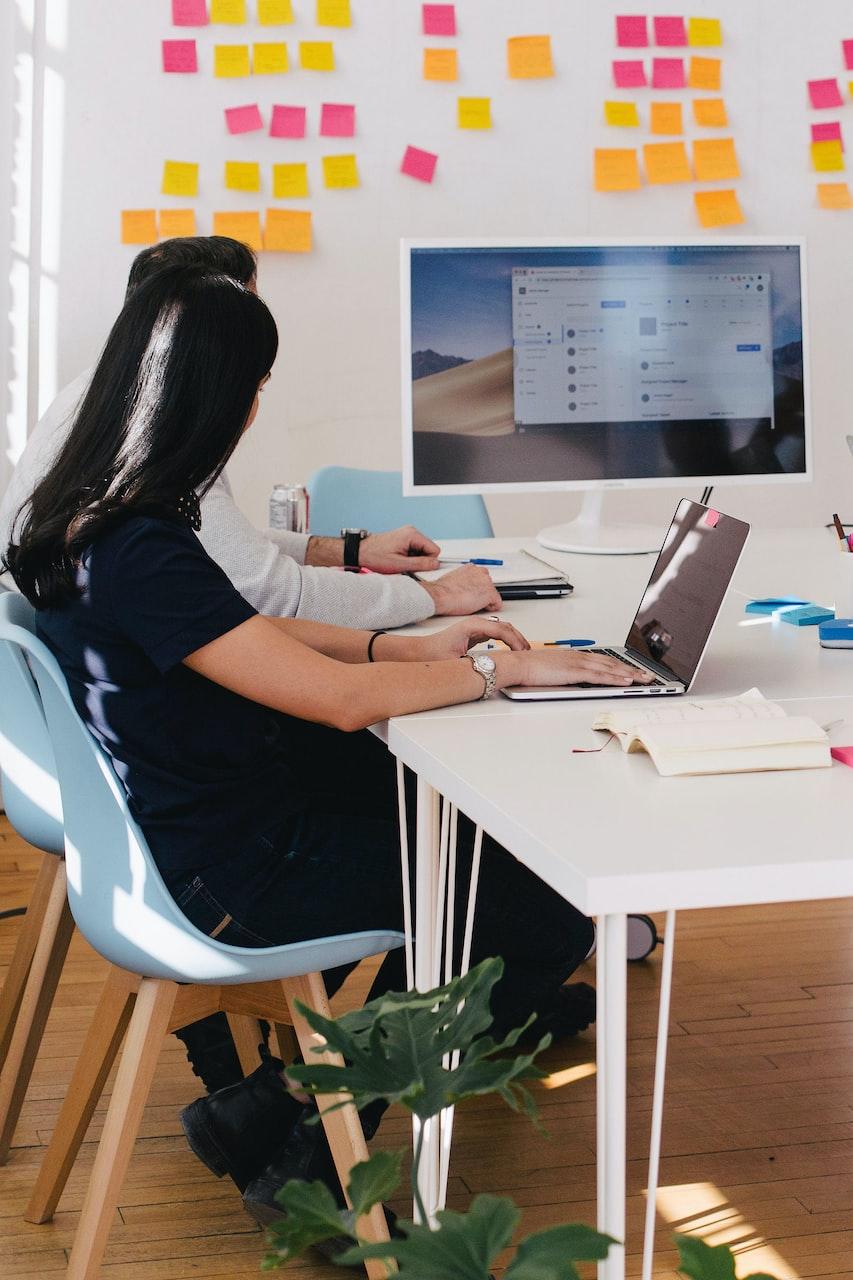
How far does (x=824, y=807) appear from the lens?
115 centimetres

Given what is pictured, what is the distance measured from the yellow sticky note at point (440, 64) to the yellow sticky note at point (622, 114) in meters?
0.38

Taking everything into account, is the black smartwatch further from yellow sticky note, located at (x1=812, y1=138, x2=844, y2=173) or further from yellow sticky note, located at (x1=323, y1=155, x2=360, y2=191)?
yellow sticky note, located at (x1=812, y1=138, x2=844, y2=173)

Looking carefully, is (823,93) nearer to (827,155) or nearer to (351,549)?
(827,155)

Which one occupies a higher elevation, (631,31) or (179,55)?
(631,31)

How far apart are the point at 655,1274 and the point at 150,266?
1.50 meters

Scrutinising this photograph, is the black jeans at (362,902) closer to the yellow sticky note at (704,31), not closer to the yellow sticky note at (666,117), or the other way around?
the yellow sticky note at (666,117)

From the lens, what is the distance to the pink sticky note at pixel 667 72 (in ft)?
11.7

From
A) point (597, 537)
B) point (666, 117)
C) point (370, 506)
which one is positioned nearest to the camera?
point (597, 537)

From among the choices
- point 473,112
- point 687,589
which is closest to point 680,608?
point 687,589

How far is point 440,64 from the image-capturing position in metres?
3.43

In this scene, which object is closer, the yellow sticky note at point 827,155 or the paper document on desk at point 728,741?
the paper document on desk at point 728,741

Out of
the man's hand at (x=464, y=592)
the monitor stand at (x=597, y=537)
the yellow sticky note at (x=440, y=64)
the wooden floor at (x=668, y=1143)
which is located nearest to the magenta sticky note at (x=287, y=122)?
the yellow sticky note at (x=440, y=64)

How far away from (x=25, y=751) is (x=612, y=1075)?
970mm

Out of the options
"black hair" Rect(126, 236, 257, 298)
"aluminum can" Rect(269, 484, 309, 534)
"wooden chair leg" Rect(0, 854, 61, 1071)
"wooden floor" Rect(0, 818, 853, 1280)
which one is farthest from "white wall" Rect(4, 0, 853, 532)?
"wooden chair leg" Rect(0, 854, 61, 1071)
